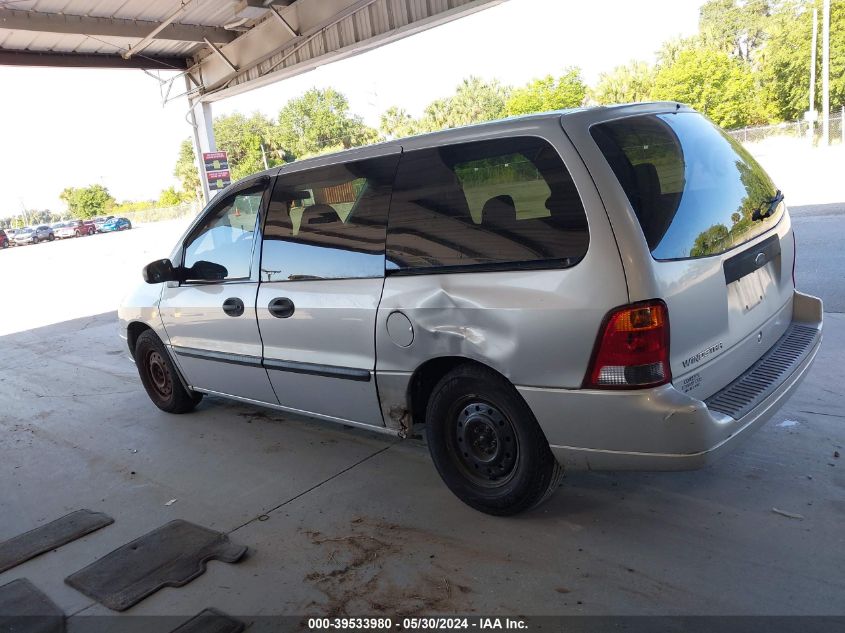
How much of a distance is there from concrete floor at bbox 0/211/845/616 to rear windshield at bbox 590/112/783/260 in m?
1.31

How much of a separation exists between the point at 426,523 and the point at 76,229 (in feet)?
192

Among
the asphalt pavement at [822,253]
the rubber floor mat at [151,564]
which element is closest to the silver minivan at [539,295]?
the rubber floor mat at [151,564]

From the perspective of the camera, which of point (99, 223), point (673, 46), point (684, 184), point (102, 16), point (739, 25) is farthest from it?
point (739, 25)

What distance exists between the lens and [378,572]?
3.08 meters

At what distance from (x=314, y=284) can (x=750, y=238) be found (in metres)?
2.34

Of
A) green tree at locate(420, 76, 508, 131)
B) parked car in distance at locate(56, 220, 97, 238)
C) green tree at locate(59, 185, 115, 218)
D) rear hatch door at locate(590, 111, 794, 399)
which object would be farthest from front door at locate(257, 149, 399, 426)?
green tree at locate(59, 185, 115, 218)

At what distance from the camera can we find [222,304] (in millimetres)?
4578

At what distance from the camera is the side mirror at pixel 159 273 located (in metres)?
4.99

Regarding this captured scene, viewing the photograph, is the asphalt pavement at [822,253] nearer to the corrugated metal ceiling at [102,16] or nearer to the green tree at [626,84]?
the corrugated metal ceiling at [102,16]

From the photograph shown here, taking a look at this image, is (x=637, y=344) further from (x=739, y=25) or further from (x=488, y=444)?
(x=739, y=25)

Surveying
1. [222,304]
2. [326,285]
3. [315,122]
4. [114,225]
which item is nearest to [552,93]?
[315,122]

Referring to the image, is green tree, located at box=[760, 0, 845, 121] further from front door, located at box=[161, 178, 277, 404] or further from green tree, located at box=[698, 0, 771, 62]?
front door, located at box=[161, 178, 277, 404]

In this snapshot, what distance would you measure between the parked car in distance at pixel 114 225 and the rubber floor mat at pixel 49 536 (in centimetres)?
5822

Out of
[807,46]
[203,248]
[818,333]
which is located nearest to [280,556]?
[203,248]
